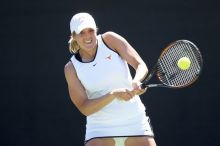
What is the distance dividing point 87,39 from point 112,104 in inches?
16.1

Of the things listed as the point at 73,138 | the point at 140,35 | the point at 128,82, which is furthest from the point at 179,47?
the point at 73,138

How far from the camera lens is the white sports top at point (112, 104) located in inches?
151

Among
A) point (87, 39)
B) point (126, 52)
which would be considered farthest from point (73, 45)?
point (126, 52)

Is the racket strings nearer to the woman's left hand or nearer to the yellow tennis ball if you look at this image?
the yellow tennis ball

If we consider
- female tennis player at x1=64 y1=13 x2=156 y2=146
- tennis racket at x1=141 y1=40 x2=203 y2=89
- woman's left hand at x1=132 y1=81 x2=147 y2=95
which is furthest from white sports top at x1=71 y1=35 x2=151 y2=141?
tennis racket at x1=141 y1=40 x2=203 y2=89

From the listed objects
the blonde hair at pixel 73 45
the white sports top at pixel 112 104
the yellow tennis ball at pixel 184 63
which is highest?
the blonde hair at pixel 73 45

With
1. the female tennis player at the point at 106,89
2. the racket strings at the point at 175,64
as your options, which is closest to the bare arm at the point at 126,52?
the female tennis player at the point at 106,89

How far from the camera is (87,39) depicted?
12.7 feet

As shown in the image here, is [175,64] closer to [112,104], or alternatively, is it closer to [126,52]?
[126,52]

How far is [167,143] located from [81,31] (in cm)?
229

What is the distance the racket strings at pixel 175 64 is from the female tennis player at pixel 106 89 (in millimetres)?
272

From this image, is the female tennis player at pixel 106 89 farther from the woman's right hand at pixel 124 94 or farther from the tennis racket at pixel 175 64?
the tennis racket at pixel 175 64

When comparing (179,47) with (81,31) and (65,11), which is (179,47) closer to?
(81,31)

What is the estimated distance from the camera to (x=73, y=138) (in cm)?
590
